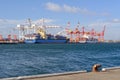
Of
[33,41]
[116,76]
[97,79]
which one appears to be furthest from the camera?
[33,41]

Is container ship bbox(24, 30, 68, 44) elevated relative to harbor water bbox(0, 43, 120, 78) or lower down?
elevated

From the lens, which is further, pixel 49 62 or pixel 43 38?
pixel 43 38

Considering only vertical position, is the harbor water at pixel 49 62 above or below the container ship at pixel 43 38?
below

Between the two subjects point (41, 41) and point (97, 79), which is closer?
point (97, 79)

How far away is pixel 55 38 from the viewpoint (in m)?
188

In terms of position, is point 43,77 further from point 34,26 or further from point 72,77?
point 34,26

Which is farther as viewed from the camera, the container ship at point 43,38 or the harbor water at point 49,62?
the container ship at point 43,38

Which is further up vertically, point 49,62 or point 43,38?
point 43,38

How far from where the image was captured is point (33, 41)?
609 ft

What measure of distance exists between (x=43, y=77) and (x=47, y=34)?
569ft

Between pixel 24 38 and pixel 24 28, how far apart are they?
645cm

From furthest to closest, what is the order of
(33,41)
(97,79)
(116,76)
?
(33,41) → (116,76) → (97,79)

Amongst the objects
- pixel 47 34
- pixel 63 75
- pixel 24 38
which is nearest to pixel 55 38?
pixel 47 34

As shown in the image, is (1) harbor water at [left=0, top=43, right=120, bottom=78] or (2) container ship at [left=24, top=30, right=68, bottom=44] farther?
(2) container ship at [left=24, top=30, right=68, bottom=44]
